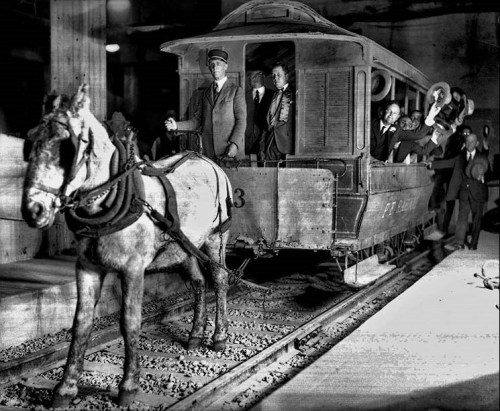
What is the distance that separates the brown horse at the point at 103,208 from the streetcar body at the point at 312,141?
6.68 ft

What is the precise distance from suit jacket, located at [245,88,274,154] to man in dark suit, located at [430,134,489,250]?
550 cm

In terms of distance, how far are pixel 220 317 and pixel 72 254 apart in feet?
16.0

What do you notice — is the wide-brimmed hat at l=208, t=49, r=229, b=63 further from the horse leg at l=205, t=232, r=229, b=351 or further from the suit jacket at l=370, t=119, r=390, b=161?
the suit jacket at l=370, t=119, r=390, b=161

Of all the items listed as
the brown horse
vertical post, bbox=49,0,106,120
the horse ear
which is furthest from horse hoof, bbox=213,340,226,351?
vertical post, bbox=49,0,106,120

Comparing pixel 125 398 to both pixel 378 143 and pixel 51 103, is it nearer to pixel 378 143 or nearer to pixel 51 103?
pixel 51 103

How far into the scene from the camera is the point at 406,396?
469cm

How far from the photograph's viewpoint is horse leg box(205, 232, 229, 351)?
21.1 feet

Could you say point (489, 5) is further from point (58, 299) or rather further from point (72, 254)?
point (58, 299)

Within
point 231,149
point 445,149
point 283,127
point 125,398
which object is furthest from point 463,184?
point 125,398

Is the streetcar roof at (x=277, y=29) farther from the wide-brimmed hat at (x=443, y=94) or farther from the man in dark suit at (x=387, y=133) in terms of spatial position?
the wide-brimmed hat at (x=443, y=94)

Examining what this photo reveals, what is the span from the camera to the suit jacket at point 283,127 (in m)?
8.62

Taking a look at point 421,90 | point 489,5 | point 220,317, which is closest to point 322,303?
point 220,317

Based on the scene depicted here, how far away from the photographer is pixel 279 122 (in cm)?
868

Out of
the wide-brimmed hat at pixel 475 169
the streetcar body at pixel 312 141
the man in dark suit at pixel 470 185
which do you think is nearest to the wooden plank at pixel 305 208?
the streetcar body at pixel 312 141
